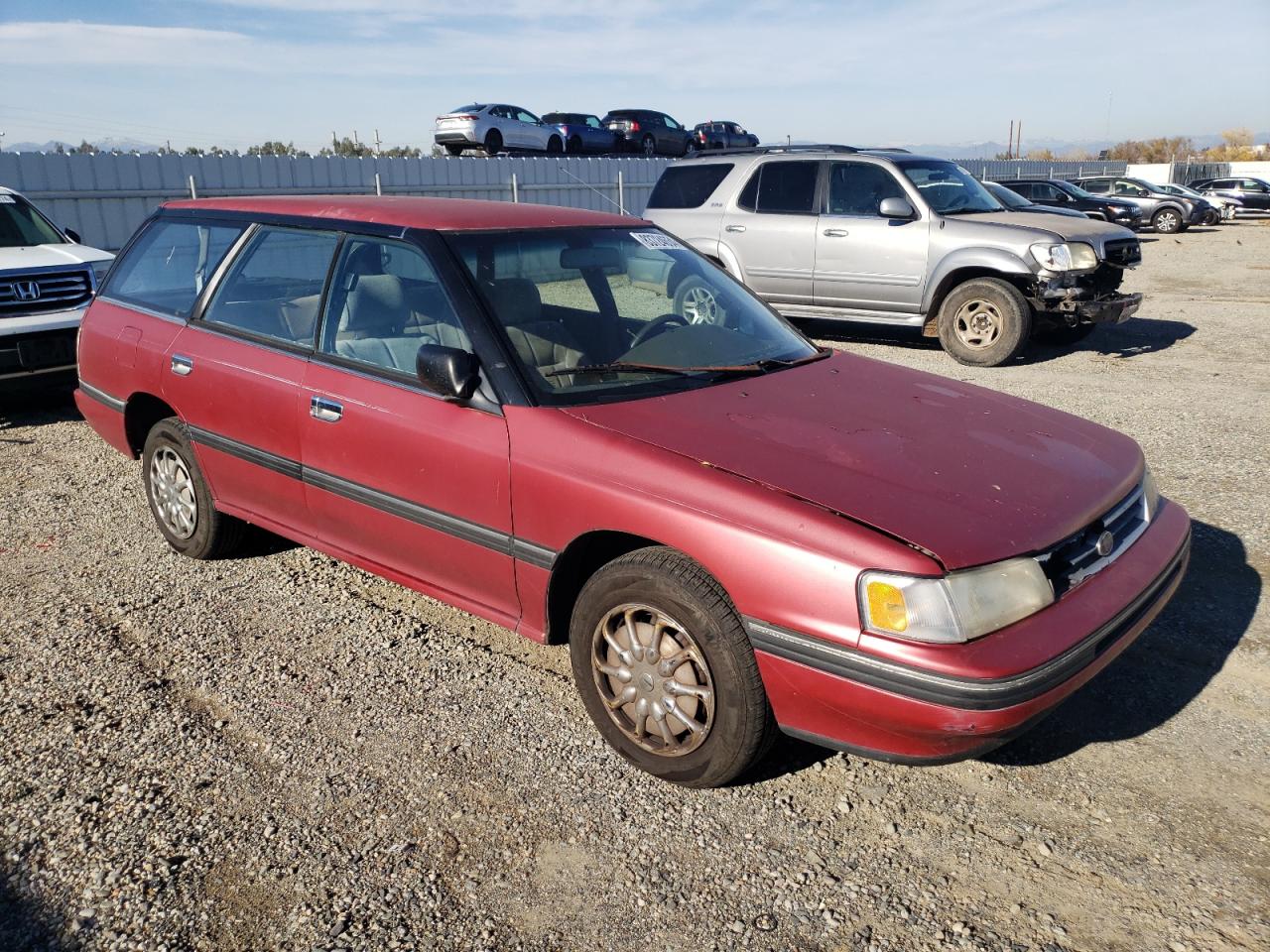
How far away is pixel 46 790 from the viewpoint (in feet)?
9.93

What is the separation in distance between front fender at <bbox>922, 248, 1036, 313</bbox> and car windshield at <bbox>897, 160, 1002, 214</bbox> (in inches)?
22.8

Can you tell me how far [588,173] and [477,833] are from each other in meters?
21.1

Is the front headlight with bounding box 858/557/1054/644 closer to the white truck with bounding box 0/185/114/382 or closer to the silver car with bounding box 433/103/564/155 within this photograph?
the white truck with bounding box 0/185/114/382

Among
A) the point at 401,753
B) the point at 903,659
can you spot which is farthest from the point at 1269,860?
the point at 401,753

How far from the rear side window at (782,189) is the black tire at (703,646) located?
7985 millimetres

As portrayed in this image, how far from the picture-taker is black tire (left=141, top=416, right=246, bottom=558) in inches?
181

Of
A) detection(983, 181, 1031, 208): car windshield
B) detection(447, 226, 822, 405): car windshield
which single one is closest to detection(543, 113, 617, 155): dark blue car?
detection(983, 181, 1031, 208): car windshield

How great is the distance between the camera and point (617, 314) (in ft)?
12.9

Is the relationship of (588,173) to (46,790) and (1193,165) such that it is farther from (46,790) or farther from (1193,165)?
(1193,165)

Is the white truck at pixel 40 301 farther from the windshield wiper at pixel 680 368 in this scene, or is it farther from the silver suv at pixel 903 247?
the silver suv at pixel 903 247

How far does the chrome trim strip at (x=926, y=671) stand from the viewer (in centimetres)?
248

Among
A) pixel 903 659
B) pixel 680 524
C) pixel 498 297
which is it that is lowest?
pixel 903 659

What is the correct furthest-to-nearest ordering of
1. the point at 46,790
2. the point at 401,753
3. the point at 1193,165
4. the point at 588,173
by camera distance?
the point at 1193,165 < the point at 588,173 < the point at 401,753 < the point at 46,790

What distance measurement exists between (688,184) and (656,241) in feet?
23.3
